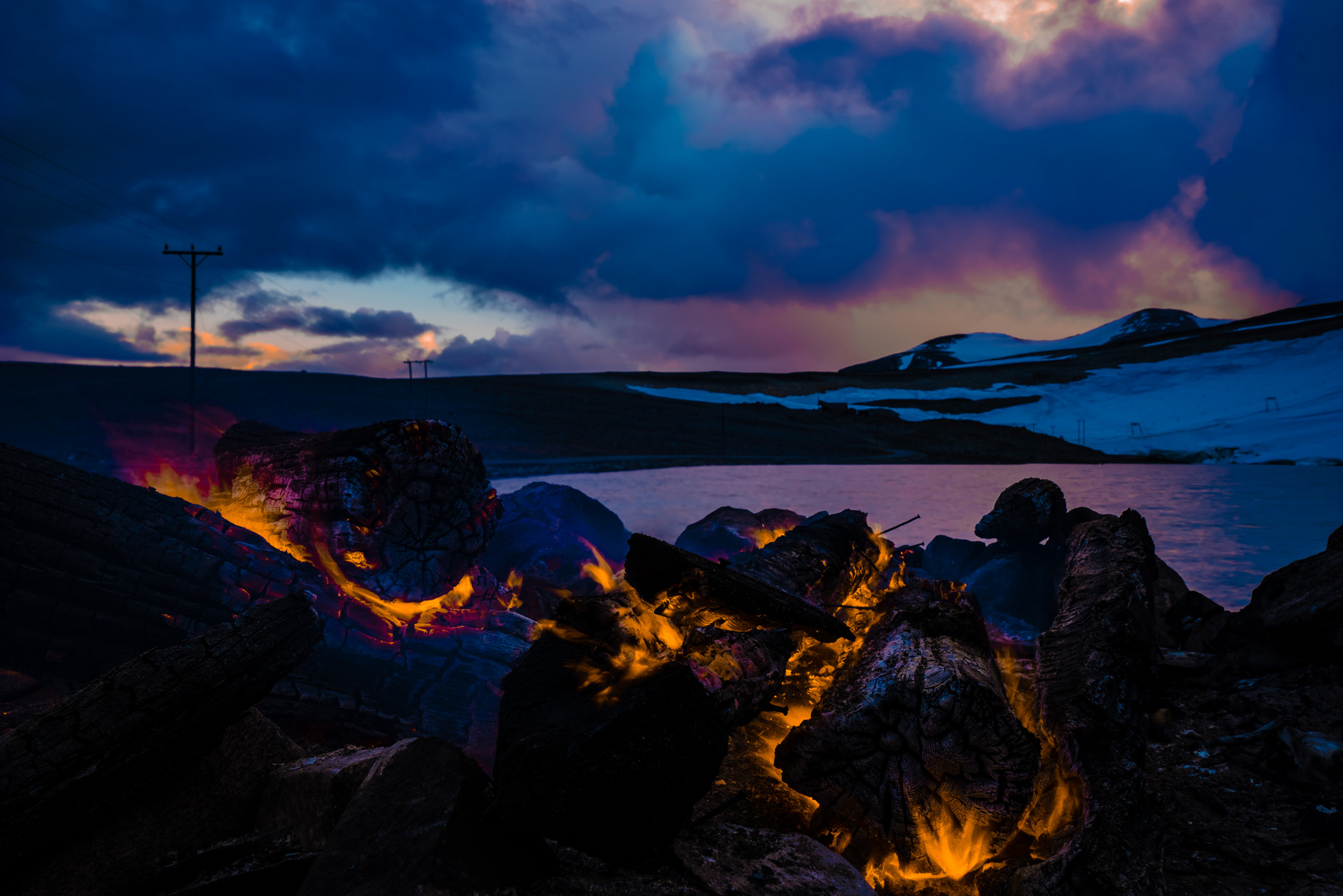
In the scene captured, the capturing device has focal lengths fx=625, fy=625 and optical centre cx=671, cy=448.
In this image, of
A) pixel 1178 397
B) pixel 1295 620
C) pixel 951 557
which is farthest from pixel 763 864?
pixel 1178 397

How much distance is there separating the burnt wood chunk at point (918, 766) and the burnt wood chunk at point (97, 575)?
403cm

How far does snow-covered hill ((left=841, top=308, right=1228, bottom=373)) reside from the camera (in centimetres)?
12850

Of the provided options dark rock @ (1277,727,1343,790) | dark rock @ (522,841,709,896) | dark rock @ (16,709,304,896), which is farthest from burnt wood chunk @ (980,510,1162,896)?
dark rock @ (16,709,304,896)

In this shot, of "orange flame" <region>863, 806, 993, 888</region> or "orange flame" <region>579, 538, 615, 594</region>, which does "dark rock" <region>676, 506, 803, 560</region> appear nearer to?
"orange flame" <region>579, 538, 615, 594</region>

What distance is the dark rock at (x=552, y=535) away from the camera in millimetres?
8391

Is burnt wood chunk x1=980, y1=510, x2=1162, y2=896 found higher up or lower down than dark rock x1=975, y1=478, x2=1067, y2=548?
lower down

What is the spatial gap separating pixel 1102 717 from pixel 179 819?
15.6 ft

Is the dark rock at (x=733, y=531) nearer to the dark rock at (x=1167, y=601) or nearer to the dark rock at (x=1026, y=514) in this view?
the dark rock at (x=1026, y=514)

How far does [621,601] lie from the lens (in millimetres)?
4227

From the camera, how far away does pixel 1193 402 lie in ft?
234

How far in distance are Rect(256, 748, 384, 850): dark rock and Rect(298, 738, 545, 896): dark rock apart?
31 cm

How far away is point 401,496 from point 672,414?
59520 millimetres

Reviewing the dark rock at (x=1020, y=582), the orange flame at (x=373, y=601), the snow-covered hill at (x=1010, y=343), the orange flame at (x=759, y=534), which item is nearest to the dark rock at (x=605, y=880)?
the orange flame at (x=373, y=601)

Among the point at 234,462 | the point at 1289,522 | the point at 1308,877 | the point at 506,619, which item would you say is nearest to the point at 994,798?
the point at 1308,877
